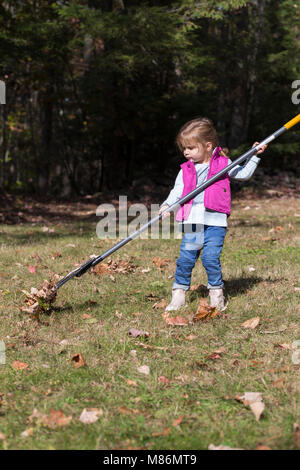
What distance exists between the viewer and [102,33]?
13008mm

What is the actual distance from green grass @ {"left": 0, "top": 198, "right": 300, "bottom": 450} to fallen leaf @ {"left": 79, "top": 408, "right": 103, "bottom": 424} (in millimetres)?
30

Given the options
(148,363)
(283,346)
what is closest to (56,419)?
(148,363)

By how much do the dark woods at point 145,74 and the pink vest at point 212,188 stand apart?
9.26 meters

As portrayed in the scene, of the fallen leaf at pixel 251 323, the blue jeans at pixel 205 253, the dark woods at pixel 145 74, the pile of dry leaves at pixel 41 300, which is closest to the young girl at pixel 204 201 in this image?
the blue jeans at pixel 205 253

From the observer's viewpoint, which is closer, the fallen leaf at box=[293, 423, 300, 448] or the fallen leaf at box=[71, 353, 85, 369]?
the fallen leaf at box=[293, 423, 300, 448]

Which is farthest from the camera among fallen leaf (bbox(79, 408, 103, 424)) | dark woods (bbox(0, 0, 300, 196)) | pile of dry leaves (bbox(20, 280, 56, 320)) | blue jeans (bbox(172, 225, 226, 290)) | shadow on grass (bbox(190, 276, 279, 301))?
dark woods (bbox(0, 0, 300, 196))

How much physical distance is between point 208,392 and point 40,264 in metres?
4.00

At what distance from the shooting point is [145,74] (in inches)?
663

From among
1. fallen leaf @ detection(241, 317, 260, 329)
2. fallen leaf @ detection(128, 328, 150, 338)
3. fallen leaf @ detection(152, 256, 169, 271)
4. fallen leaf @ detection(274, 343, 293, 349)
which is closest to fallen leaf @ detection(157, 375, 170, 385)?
fallen leaf @ detection(128, 328, 150, 338)

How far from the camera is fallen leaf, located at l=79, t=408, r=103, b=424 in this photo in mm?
2818

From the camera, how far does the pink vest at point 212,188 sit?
4.50 m

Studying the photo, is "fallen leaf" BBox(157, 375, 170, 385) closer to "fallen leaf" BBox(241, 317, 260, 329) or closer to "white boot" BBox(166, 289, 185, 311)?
"fallen leaf" BBox(241, 317, 260, 329)
